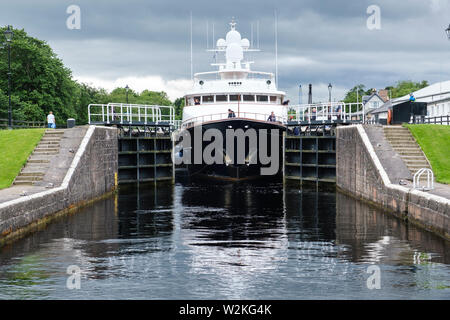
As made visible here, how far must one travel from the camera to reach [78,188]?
2130 centimetres

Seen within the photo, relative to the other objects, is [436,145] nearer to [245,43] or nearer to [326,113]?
[326,113]

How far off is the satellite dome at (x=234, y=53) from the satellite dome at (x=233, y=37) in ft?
2.72

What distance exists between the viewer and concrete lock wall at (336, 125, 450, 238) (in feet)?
48.8

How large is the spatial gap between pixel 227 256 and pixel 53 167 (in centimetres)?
1052

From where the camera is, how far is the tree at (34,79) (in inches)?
1911

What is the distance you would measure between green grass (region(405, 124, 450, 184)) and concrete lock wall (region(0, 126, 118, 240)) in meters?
12.3

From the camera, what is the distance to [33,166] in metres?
21.7

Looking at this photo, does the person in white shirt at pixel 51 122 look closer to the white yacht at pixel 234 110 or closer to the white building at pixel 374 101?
the white yacht at pixel 234 110

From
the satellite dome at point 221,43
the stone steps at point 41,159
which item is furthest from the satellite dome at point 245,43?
the stone steps at point 41,159

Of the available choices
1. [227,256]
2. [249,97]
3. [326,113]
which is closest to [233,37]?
[249,97]
